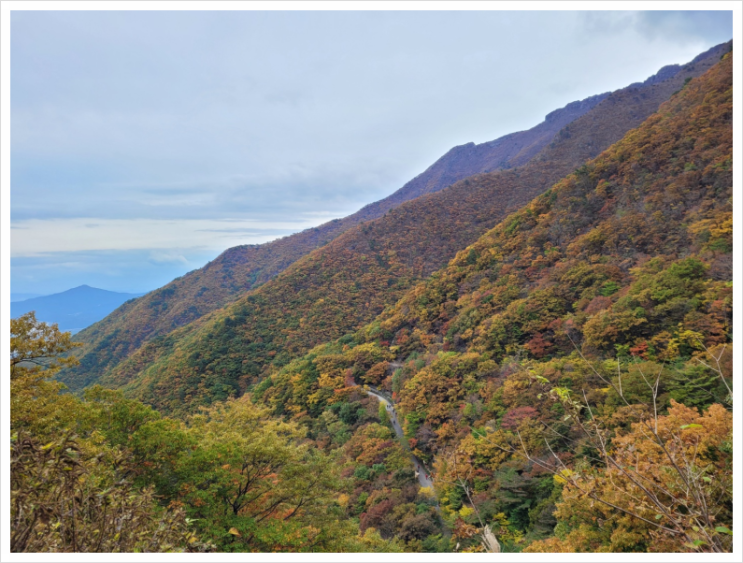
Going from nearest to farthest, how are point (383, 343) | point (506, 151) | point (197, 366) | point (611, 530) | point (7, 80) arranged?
point (7, 80) → point (611, 530) → point (383, 343) → point (197, 366) → point (506, 151)

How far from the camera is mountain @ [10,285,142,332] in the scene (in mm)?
129500

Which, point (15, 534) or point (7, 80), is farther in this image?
point (7, 80)

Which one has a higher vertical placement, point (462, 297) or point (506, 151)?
point (506, 151)

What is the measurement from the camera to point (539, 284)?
2155 centimetres

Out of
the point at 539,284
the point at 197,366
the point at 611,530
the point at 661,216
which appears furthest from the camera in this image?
the point at 197,366

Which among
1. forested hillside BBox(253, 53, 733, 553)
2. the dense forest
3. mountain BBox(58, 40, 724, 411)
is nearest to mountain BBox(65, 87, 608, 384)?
mountain BBox(58, 40, 724, 411)

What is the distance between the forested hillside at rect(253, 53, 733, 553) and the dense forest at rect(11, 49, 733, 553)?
12 centimetres

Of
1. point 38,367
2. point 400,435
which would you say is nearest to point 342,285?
point 400,435

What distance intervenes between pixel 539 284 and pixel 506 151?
92.6m

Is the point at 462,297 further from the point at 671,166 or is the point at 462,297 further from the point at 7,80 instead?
the point at 7,80

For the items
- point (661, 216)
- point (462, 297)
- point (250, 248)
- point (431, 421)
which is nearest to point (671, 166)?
point (661, 216)

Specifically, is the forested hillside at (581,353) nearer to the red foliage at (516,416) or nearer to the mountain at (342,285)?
the red foliage at (516,416)

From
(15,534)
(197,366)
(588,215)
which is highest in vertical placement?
(588,215)

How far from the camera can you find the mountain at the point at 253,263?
58.1 metres
